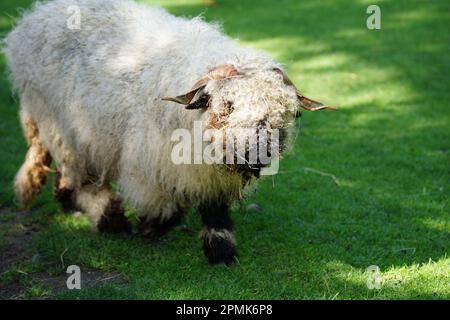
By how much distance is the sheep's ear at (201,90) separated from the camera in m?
4.30

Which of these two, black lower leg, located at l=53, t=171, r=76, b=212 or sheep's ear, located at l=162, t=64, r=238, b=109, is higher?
sheep's ear, located at l=162, t=64, r=238, b=109

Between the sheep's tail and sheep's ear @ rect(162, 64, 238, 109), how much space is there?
243cm

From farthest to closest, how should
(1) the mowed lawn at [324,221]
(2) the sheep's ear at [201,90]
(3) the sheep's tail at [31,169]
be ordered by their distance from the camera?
(3) the sheep's tail at [31,169]
(1) the mowed lawn at [324,221]
(2) the sheep's ear at [201,90]

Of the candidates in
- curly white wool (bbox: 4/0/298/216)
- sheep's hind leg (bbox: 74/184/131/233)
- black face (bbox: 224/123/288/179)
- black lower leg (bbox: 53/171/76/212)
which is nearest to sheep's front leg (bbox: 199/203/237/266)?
curly white wool (bbox: 4/0/298/216)

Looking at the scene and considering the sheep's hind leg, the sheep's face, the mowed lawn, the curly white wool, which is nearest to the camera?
the sheep's face

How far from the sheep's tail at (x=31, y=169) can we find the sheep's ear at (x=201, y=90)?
2.43 metres

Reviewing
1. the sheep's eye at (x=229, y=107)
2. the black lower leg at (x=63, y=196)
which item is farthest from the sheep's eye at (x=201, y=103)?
the black lower leg at (x=63, y=196)

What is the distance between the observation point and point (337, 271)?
489 centimetres

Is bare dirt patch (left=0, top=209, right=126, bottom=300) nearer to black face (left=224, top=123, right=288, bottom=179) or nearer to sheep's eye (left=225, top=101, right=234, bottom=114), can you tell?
black face (left=224, top=123, right=288, bottom=179)

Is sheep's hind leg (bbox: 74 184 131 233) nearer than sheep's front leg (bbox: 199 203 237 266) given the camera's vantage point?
No

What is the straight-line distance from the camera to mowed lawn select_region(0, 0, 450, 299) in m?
4.71

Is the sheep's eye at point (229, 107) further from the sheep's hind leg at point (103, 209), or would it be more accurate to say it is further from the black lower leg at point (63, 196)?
the black lower leg at point (63, 196)

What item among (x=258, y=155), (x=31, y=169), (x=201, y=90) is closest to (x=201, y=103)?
(x=201, y=90)
